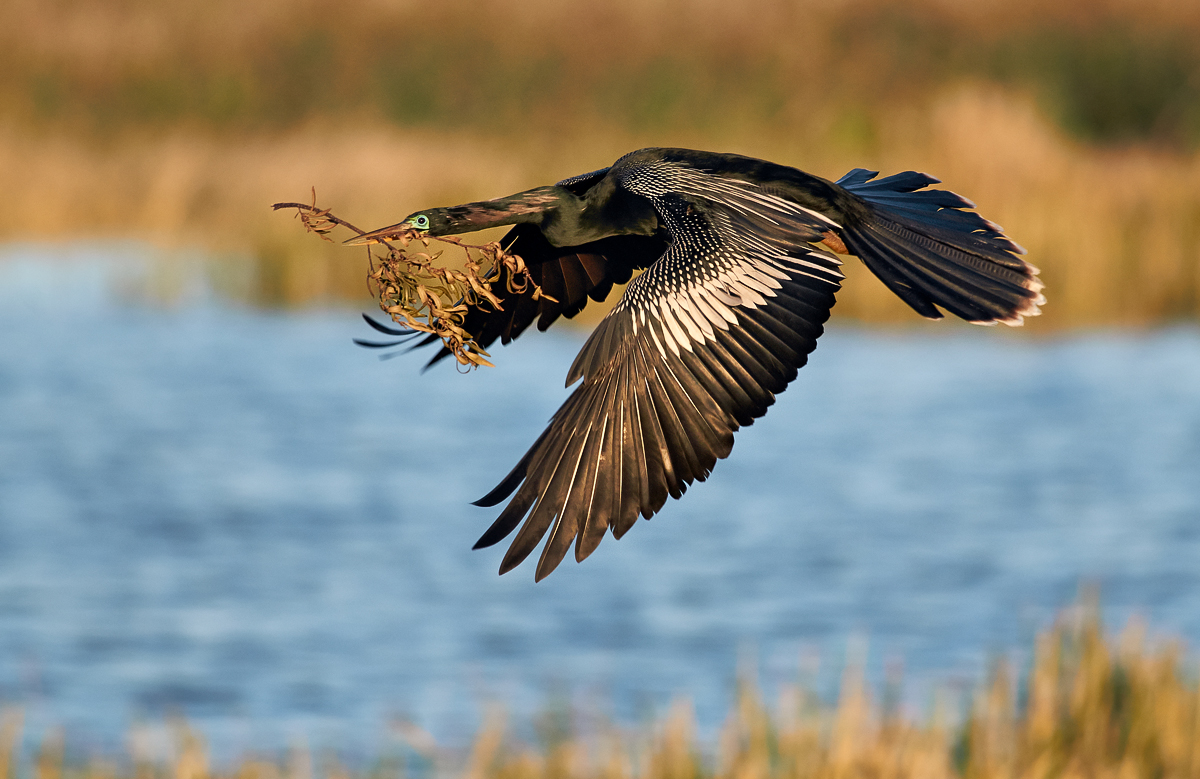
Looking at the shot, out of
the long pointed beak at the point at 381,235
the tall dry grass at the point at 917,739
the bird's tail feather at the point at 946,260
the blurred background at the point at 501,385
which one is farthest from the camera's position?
the blurred background at the point at 501,385

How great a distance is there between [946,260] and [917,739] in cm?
331

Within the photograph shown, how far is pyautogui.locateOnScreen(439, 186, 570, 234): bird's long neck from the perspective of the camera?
306 cm

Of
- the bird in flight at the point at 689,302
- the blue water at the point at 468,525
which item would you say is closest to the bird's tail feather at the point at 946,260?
the bird in flight at the point at 689,302

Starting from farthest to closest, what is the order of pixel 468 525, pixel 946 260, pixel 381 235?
pixel 468 525, pixel 946 260, pixel 381 235

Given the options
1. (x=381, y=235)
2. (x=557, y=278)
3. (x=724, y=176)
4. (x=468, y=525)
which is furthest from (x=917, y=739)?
(x=468, y=525)

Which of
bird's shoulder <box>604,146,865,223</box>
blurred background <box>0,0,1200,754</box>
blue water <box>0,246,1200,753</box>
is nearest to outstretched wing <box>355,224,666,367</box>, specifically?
bird's shoulder <box>604,146,865,223</box>

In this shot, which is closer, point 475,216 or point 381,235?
point 381,235

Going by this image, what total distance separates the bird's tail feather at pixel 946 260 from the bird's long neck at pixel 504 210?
0.63 metres

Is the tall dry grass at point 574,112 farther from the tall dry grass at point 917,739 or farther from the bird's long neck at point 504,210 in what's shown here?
the bird's long neck at point 504,210

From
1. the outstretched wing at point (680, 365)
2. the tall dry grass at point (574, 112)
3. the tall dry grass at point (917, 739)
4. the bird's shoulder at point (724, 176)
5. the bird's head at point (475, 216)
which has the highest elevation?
the tall dry grass at point (574, 112)

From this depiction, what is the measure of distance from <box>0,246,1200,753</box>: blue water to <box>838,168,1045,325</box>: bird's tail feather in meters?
5.55

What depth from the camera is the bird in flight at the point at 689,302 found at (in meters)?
2.97

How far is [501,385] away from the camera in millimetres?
16312

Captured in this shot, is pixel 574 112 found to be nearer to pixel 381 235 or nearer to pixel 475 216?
pixel 475 216
